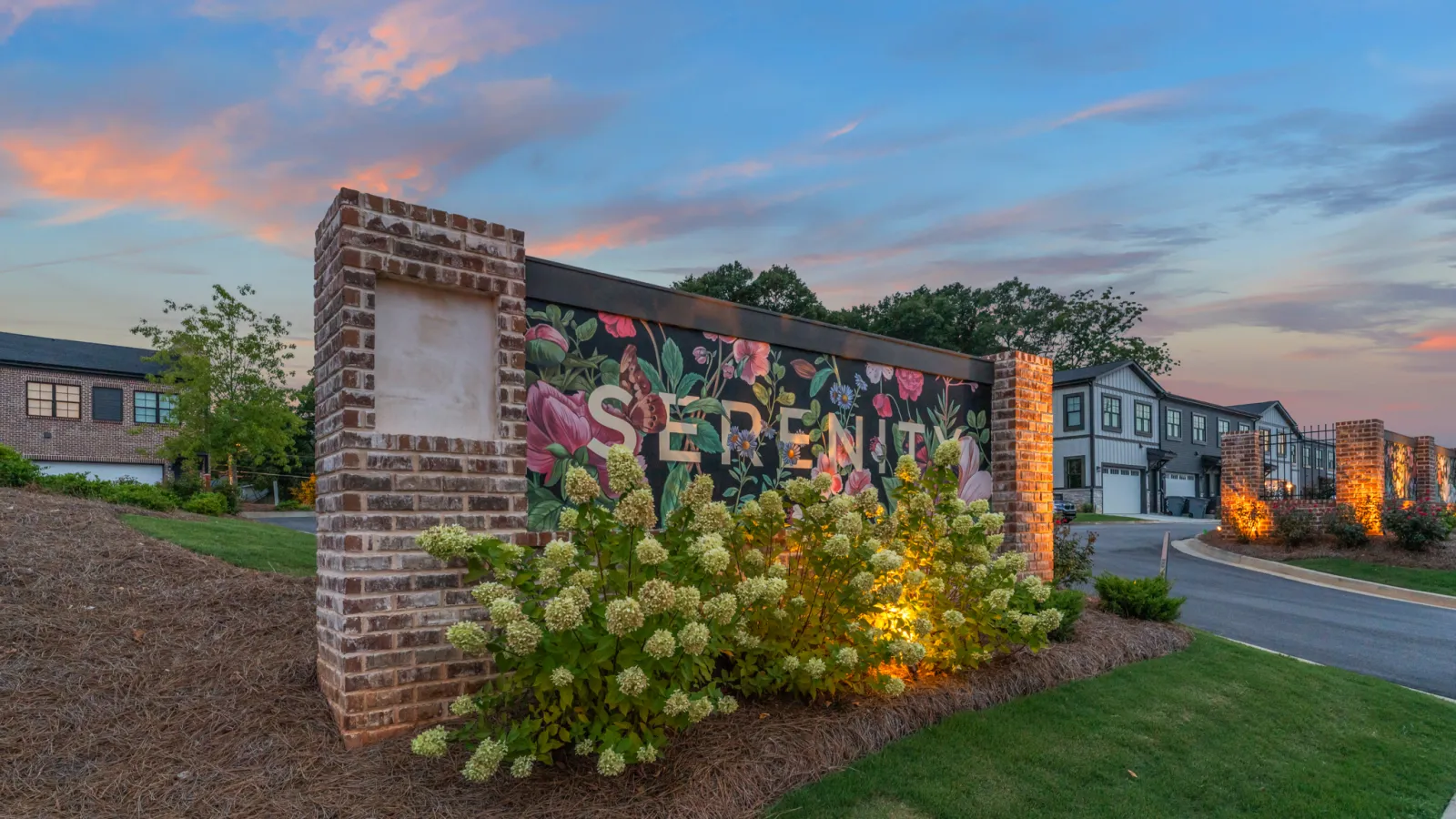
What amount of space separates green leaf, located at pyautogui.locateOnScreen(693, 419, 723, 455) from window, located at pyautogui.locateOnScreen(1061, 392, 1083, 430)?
1342 inches

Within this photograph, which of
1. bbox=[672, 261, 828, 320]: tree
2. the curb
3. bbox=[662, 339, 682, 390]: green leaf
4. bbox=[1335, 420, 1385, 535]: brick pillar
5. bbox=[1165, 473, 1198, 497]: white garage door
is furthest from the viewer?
bbox=[672, 261, 828, 320]: tree

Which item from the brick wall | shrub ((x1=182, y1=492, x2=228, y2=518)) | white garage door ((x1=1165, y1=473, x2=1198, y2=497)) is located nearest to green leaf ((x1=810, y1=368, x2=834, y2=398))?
shrub ((x1=182, y1=492, x2=228, y2=518))

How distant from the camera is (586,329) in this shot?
15.3 ft

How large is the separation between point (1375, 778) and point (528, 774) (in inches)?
199

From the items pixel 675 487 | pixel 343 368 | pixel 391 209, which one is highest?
pixel 391 209

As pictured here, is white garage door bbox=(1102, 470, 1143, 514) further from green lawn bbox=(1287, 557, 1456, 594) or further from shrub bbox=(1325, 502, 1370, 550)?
green lawn bbox=(1287, 557, 1456, 594)

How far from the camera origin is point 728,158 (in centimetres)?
837

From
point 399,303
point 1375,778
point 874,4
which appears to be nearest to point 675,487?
point 399,303

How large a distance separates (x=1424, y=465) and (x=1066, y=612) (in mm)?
22546

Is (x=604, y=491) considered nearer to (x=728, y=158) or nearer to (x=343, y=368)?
(x=343, y=368)

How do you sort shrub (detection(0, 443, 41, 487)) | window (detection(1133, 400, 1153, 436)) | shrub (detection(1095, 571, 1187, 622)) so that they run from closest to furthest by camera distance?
shrub (detection(1095, 571, 1187, 622)) < shrub (detection(0, 443, 41, 487)) < window (detection(1133, 400, 1153, 436))

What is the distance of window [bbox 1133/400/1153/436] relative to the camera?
1441 inches

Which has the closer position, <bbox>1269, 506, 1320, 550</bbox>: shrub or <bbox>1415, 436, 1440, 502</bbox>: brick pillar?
<bbox>1269, 506, 1320, 550</bbox>: shrub

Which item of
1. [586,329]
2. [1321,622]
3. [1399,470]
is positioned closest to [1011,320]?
[1399,470]
